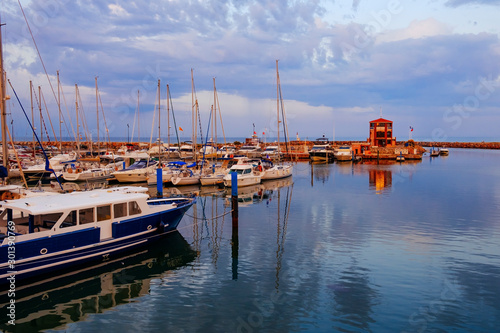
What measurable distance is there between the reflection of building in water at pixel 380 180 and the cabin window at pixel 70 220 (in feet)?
116

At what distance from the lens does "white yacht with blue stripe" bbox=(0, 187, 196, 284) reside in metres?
A: 15.6

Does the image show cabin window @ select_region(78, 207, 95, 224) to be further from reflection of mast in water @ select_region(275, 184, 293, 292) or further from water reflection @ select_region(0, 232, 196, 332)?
reflection of mast in water @ select_region(275, 184, 293, 292)

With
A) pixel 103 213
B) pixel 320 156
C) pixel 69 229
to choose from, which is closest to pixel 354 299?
pixel 103 213

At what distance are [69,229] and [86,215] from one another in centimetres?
104

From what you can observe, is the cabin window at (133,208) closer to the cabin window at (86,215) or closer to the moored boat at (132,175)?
the cabin window at (86,215)

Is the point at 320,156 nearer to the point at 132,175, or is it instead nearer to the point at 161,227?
the point at 132,175

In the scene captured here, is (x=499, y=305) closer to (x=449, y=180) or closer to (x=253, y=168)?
(x=253, y=168)

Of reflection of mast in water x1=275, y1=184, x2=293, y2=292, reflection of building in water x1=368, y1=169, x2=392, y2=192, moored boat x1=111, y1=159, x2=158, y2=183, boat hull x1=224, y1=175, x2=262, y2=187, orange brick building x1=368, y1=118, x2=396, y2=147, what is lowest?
reflection of mast in water x1=275, y1=184, x2=293, y2=292

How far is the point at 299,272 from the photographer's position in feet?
58.0

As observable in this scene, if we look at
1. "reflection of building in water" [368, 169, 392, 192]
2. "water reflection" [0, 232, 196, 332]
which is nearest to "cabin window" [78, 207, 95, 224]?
"water reflection" [0, 232, 196, 332]

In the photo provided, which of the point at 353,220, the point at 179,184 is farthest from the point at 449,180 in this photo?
the point at 179,184

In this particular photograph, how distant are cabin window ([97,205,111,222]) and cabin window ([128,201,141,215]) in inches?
46.3

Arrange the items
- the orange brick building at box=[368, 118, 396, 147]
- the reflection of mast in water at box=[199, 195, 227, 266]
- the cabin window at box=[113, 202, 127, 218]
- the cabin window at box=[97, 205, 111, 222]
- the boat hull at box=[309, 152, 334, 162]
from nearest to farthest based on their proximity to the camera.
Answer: the cabin window at box=[97, 205, 111, 222]
the cabin window at box=[113, 202, 127, 218]
the reflection of mast in water at box=[199, 195, 227, 266]
the boat hull at box=[309, 152, 334, 162]
the orange brick building at box=[368, 118, 396, 147]

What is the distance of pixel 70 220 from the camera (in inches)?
671
